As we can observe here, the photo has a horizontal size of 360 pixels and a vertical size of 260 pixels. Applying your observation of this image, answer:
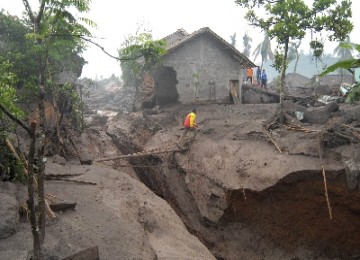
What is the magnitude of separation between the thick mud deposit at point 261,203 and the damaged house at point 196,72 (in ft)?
24.1

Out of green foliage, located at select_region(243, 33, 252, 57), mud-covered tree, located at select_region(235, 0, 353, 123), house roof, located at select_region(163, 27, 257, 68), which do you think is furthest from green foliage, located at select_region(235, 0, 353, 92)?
green foliage, located at select_region(243, 33, 252, 57)

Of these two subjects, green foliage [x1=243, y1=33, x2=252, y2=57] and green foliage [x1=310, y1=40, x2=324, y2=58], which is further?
green foliage [x1=243, y1=33, x2=252, y2=57]

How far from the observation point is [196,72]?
20141 mm

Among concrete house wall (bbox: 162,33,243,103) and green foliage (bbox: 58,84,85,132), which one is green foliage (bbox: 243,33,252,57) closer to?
concrete house wall (bbox: 162,33,243,103)

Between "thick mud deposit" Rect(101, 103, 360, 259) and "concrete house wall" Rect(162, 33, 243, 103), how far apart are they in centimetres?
731

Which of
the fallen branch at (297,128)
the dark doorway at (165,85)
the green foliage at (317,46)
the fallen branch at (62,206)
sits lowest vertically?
the fallen branch at (62,206)

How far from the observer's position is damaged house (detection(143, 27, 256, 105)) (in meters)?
19.9

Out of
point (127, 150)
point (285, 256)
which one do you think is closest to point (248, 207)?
point (285, 256)

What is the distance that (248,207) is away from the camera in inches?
424

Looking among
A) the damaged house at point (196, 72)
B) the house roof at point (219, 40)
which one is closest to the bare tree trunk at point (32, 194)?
the house roof at point (219, 40)

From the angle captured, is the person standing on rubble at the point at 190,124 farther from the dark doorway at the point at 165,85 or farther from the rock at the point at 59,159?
the dark doorway at the point at 165,85

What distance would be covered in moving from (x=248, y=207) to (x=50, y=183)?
Answer: 20.7ft

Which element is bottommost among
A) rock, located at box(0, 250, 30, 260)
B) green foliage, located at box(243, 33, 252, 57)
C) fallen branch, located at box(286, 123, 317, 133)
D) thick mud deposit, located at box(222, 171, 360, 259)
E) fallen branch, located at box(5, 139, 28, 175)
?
thick mud deposit, located at box(222, 171, 360, 259)

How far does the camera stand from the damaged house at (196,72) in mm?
19859
